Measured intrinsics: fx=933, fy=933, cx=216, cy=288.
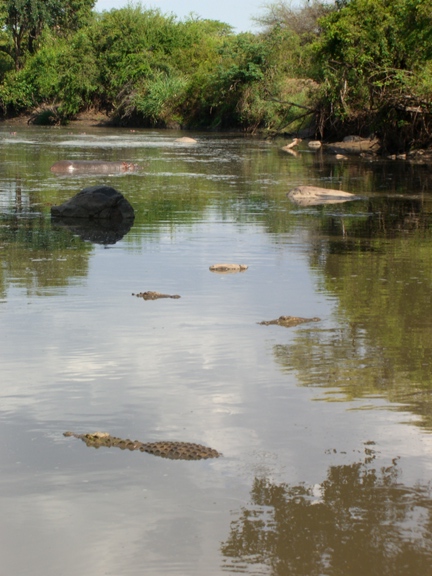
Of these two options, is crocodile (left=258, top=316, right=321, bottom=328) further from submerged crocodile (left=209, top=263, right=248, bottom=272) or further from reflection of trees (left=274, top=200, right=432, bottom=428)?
submerged crocodile (left=209, top=263, right=248, bottom=272)

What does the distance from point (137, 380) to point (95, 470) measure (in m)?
1.73

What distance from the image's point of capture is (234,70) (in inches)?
2255

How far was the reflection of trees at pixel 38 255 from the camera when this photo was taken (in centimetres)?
1078

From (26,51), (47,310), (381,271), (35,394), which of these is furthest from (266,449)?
(26,51)

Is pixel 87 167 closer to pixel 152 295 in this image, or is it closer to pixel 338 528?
pixel 152 295

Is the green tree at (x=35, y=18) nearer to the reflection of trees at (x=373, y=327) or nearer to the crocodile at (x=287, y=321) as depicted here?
the reflection of trees at (x=373, y=327)

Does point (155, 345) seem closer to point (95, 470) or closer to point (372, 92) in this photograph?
point (95, 470)

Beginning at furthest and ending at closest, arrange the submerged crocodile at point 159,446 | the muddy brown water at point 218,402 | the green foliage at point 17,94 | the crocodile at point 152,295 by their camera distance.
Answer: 1. the green foliage at point 17,94
2. the crocodile at point 152,295
3. the submerged crocodile at point 159,446
4. the muddy brown water at point 218,402

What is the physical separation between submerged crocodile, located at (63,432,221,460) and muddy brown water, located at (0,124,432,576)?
9cm

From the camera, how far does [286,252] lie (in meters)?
13.0

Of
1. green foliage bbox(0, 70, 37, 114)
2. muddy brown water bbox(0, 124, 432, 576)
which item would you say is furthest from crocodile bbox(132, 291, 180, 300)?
green foliage bbox(0, 70, 37, 114)

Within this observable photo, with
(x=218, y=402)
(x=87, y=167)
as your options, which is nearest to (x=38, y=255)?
(x=218, y=402)

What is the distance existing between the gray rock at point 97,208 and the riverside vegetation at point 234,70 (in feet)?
56.5

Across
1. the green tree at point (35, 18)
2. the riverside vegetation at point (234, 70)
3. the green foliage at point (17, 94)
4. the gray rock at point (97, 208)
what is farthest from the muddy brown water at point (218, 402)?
the green tree at point (35, 18)
